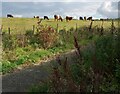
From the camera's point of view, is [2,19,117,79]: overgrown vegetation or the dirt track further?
[2,19,117,79]: overgrown vegetation

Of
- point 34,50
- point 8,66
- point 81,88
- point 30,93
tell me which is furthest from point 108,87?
point 34,50

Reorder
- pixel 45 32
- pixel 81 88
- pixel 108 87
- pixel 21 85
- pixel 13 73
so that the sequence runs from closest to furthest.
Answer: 1. pixel 81 88
2. pixel 108 87
3. pixel 21 85
4. pixel 13 73
5. pixel 45 32

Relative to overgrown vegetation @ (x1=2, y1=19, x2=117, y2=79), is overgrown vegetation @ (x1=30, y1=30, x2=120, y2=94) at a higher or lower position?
higher

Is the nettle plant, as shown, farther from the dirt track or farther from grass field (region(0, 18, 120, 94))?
the dirt track

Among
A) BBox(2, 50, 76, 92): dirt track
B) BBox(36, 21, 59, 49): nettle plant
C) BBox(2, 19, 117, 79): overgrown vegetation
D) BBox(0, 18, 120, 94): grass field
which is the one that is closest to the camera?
BBox(0, 18, 120, 94): grass field

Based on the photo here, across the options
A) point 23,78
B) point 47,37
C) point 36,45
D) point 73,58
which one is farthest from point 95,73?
point 47,37

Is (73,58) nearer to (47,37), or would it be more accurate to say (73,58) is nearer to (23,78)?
(23,78)

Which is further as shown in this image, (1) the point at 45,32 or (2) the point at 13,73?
(1) the point at 45,32

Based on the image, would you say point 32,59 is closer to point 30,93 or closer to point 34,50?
point 34,50

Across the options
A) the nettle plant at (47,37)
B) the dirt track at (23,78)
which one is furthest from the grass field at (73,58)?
the dirt track at (23,78)

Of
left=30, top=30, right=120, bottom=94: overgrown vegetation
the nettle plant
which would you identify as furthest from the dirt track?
the nettle plant

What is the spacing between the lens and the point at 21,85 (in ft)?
31.0

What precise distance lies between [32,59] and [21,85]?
13.8 ft

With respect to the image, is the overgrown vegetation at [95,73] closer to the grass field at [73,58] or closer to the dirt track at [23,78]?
the grass field at [73,58]
